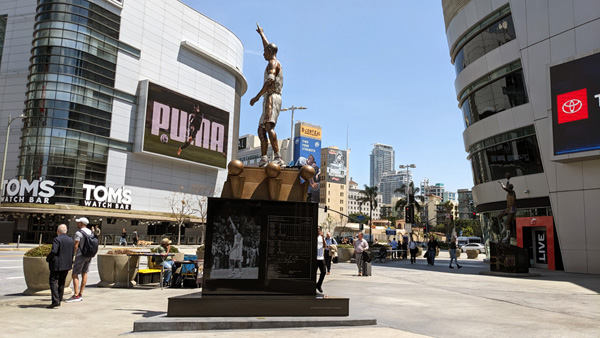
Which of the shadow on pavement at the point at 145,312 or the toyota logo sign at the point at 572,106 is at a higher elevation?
the toyota logo sign at the point at 572,106

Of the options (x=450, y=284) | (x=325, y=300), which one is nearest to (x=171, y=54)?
(x=450, y=284)

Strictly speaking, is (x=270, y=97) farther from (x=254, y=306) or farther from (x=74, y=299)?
(x=74, y=299)

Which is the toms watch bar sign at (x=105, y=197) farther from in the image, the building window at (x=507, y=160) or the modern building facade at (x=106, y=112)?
the building window at (x=507, y=160)

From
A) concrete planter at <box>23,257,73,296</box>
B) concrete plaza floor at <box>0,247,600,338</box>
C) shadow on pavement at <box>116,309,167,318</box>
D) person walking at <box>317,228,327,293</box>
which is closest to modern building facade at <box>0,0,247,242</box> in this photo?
concrete planter at <box>23,257,73,296</box>

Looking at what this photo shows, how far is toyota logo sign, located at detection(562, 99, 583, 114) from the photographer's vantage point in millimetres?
21500

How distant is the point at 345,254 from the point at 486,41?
16704 millimetres

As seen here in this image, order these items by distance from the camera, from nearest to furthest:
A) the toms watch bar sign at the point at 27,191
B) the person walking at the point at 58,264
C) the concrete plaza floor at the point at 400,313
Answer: the concrete plaza floor at the point at 400,313 → the person walking at the point at 58,264 → the toms watch bar sign at the point at 27,191

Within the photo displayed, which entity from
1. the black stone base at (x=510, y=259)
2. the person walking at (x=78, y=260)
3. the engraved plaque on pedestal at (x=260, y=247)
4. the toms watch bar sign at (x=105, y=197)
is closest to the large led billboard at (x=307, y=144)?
the toms watch bar sign at (x=105, y=197)

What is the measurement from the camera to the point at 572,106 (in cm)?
2173

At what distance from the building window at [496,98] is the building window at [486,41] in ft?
7.14

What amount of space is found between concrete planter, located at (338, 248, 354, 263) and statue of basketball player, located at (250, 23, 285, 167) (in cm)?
2117

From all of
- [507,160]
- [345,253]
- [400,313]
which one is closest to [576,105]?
[507,160]

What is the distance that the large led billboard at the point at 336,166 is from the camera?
156000mm

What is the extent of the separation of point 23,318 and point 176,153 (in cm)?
5893
